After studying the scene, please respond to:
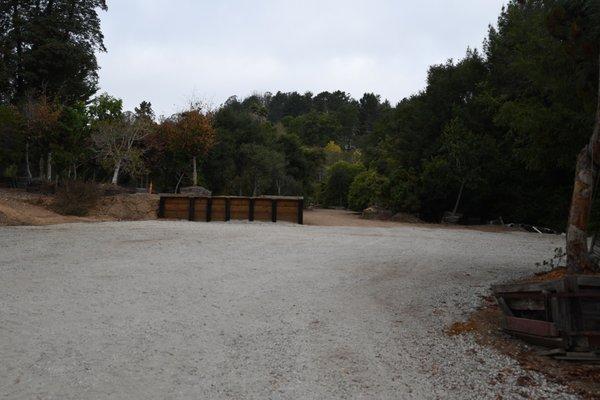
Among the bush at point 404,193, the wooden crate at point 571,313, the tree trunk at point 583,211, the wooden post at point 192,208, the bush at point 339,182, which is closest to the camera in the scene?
the wooden crate at point 571,313

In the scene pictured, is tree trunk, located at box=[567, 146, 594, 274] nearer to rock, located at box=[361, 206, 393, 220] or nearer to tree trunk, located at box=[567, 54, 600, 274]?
tree trunk, located at box=[567, 54, 600, 274]

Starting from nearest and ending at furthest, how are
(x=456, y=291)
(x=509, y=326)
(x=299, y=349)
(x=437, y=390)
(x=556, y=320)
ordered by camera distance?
(x=437, y=390) → (x=556, y=320) → (x=299, y=349) → (x=509, y=326) → (x=456, y=291)

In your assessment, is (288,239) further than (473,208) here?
No

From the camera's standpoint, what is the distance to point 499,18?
27.0 metres

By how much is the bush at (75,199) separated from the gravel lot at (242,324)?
6636mm

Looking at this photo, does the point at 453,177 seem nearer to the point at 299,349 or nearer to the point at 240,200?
the point at 240,200

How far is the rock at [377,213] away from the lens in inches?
1005

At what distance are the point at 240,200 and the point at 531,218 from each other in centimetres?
1466

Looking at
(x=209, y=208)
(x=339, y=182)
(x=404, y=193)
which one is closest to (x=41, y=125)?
(x=209, y=208)

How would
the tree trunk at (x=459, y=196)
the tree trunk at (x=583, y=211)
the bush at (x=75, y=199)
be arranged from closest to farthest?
the tree trunk at (x=583, y=211), the bush at (x=75, y=199), the tree trunk at (x=459, y=196)

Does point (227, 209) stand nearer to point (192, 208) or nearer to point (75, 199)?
point (192, 208)

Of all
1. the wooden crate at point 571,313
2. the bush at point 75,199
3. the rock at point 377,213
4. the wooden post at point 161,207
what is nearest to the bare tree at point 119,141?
the bush at point 75,199

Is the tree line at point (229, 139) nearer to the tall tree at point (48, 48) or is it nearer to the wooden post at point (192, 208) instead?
the tall tree at point (48, 48)

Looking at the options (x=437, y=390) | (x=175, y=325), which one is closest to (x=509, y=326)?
(x=437, y=390)
